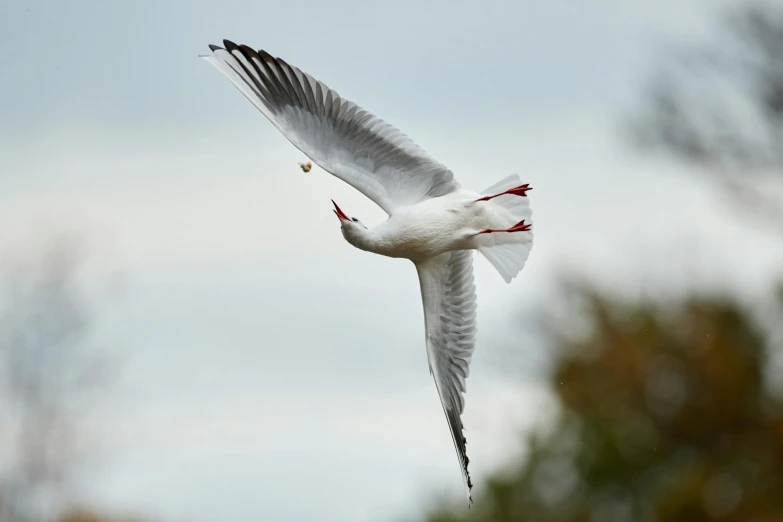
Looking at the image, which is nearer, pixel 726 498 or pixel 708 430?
pixel 726 498

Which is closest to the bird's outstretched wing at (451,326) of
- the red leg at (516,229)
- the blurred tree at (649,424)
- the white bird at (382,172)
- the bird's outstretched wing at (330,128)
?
the white bird at (382,172)

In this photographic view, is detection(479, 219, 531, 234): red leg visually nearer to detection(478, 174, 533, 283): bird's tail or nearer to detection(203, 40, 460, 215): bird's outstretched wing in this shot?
detection(478, 174, 533, 283): bird's tail

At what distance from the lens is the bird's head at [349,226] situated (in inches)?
316

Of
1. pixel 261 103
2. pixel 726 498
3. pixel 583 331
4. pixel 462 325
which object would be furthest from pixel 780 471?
pixel 261 103

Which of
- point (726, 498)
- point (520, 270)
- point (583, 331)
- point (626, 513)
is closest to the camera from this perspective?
point (520, 270)

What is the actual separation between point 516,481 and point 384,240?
1612 centimetres

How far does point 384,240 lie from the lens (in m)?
8.03

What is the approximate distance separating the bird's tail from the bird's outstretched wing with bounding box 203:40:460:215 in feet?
1.34

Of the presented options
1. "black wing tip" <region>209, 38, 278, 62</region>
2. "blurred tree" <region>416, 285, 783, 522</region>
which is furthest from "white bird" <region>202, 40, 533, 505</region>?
"blurred tree" <region>416, 285, 783, 522</region>

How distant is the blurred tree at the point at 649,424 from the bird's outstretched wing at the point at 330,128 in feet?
47.6

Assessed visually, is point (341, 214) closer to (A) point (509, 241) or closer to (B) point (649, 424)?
(A) point (509, 241)

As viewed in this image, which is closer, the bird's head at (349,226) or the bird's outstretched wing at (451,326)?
the bird's head at (349,226)

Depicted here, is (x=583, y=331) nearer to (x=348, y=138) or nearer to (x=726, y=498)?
(x=726, y=498)

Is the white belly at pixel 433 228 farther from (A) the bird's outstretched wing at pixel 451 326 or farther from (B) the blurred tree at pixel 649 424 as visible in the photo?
(B) the blurred tree at pixel 649 424
